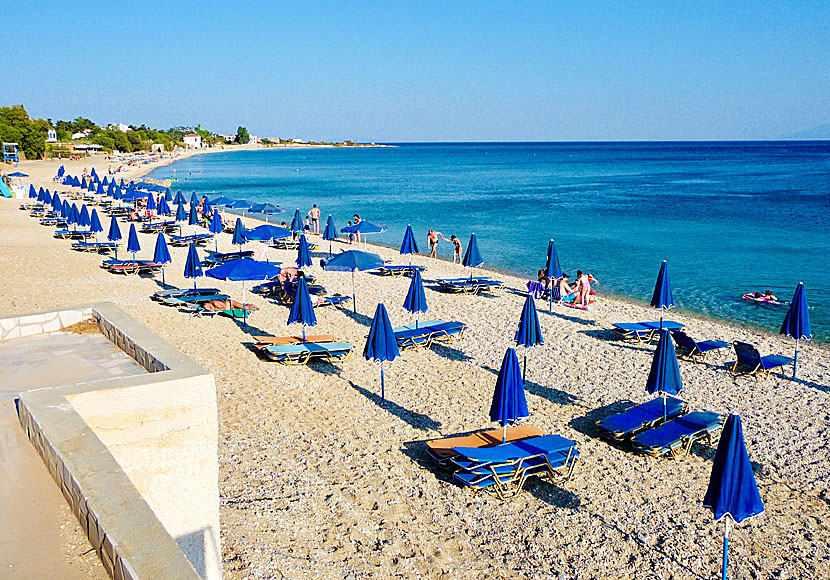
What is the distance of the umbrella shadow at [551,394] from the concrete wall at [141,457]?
6.73 metres

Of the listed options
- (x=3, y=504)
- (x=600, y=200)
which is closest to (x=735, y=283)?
(x=3, y=504)

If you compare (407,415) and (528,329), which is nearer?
(407,415)

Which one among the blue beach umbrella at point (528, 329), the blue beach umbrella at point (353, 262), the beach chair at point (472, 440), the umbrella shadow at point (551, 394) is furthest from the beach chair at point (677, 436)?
the blue beach umbrella at point (353, 262)

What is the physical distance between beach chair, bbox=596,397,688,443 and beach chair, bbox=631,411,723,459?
15 centimetres

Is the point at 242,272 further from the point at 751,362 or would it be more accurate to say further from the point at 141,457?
the point at 751,362

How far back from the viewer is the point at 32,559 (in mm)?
3508

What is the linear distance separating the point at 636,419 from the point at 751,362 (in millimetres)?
3959

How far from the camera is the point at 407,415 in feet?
34.0

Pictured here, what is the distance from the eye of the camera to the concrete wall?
338cm

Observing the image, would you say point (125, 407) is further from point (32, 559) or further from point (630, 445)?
point (630, 445)

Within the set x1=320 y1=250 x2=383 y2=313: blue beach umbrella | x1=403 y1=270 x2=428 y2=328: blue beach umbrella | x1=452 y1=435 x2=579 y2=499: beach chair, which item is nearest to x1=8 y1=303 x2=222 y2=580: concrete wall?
x1=452 y1=435 x2=579 y2=499: beach chair

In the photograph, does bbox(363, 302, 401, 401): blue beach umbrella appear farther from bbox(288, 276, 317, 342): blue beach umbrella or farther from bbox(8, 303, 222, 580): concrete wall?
bbox(8, 303, 222, 580): concrete wall

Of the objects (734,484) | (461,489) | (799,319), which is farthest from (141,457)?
(799,319)

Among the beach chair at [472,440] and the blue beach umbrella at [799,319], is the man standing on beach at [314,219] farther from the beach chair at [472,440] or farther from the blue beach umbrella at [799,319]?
the beach chair at [472,440]
